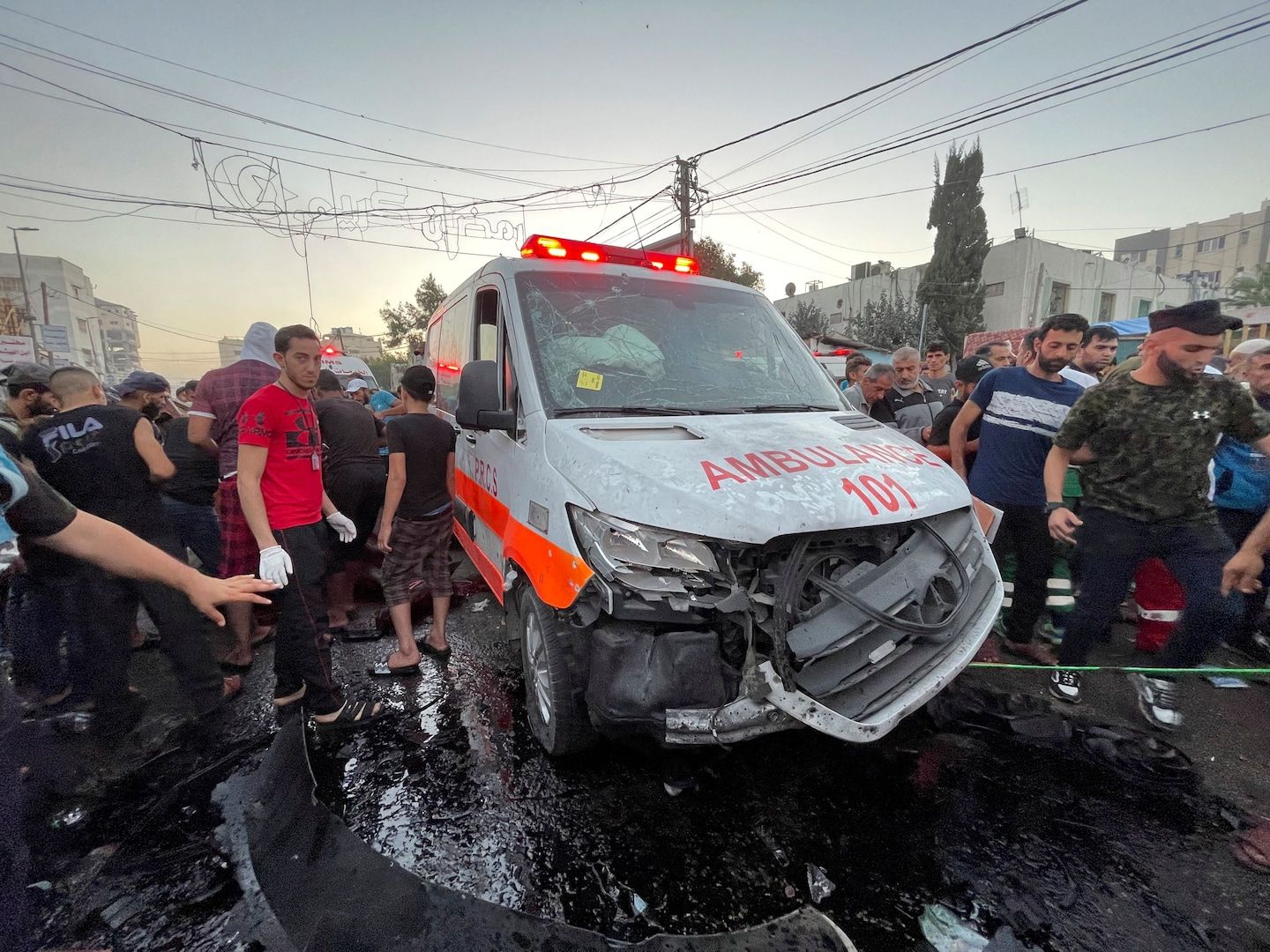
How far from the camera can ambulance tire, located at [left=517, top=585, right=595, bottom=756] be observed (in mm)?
2469

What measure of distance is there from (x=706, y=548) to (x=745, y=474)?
0.31 m

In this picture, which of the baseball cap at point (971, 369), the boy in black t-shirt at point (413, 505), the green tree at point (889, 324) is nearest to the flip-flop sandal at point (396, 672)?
the boy in black t-shirt at point (413, 505)

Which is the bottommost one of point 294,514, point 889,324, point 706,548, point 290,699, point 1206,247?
point 290,699

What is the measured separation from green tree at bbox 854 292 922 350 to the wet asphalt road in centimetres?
2946

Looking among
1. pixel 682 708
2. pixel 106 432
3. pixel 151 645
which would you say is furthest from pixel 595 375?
pixel 151 645

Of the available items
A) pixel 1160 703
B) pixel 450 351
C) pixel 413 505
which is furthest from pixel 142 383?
pixel 1160 703

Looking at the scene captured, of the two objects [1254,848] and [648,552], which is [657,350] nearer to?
[648,552]

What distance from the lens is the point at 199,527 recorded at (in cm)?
402

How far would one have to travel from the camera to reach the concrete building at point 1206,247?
2071 inches

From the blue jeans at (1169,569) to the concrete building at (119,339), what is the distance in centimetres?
7337

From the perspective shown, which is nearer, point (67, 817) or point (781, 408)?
point (67, 817)

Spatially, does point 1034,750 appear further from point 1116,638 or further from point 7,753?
point 7,753

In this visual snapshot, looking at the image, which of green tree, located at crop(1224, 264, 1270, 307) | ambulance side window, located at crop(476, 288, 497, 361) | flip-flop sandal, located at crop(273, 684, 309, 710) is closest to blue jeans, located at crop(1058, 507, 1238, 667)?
ambulance side window, located at crop(476, 288, 497, 361)

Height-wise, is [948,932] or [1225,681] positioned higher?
[948,932]
